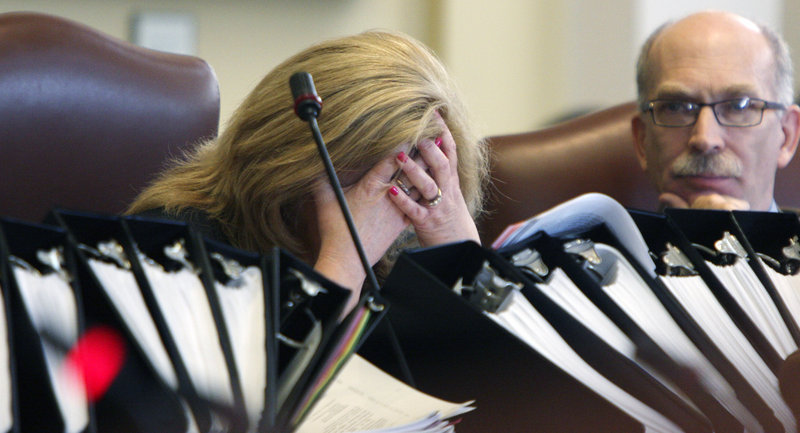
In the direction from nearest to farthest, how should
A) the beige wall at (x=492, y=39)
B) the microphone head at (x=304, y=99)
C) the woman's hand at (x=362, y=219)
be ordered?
the microphone head at (x=304, y=99), the woman's hand at (x=362, y=219), the beige wall at (x=492, y=39)

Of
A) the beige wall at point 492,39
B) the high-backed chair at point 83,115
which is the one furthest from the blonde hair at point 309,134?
the beige wall at point 492,39

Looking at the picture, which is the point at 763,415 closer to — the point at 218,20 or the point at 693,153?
the point at 693,153

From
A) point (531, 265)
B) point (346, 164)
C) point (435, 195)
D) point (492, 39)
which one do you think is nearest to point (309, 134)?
point (346, 164)

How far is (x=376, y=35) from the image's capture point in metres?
1.23

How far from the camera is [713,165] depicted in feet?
5.21

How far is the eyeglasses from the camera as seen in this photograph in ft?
5.30

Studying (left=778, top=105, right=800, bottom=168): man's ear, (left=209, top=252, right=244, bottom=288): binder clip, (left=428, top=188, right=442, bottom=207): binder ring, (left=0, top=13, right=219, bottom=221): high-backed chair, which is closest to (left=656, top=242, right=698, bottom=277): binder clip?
(left=209, top=252, right=244, bottom=288): binder clip

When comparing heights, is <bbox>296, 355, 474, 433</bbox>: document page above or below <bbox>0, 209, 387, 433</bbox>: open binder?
below

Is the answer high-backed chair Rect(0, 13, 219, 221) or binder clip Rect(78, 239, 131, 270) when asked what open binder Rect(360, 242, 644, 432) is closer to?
binder clip Rect(78, 239, 131, 270)

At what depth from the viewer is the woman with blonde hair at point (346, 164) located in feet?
3.55

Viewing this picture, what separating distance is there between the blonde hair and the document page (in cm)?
58

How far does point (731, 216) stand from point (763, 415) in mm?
148

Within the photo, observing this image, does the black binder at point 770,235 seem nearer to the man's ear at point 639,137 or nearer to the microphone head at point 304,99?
the microphone head at point 304,99

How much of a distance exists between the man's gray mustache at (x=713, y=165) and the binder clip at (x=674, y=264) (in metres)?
1.05
